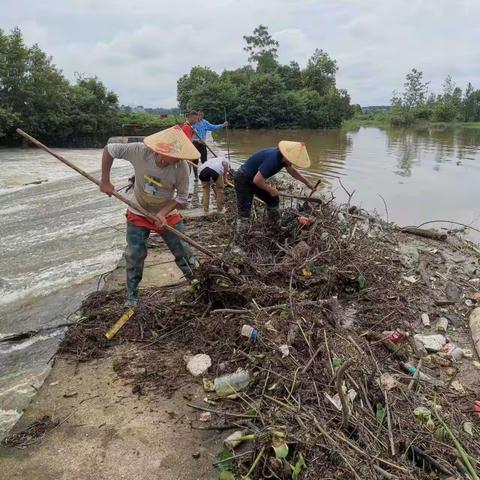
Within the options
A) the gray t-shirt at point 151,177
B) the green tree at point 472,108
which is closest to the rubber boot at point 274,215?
the gray t-shirt at point 151,177

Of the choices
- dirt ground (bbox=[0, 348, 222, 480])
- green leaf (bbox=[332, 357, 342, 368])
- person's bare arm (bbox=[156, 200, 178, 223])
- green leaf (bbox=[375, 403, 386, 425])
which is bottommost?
dirt ground (bbox=[0, 348, 222, 480])

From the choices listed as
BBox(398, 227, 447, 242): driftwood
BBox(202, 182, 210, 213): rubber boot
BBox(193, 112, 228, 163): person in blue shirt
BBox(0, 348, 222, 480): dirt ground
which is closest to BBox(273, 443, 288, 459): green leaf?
BBox(0, 348, 222, 480): dirt ground

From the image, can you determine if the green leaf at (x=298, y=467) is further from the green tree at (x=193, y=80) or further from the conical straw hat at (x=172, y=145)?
the green tree at (x=193, y=80)

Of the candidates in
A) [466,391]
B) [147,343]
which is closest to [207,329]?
[147,343]

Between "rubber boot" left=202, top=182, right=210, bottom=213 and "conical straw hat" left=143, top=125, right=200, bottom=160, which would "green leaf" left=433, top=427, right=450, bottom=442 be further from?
"rubber boot" left=202, top=182, right=210, bottom=213

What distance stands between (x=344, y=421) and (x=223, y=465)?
0.71 m

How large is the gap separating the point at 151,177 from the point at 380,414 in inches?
96.6

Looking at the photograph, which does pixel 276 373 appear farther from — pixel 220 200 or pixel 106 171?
pixel 220 200

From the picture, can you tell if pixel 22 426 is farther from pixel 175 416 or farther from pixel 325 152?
pixel 325 152

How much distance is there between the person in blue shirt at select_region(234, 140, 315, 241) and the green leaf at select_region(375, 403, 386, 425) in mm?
2794

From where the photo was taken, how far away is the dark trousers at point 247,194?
5.46 metres

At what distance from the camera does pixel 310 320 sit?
11.1 ft

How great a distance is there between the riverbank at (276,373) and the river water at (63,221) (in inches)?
14.9

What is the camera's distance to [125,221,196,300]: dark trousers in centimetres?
386
